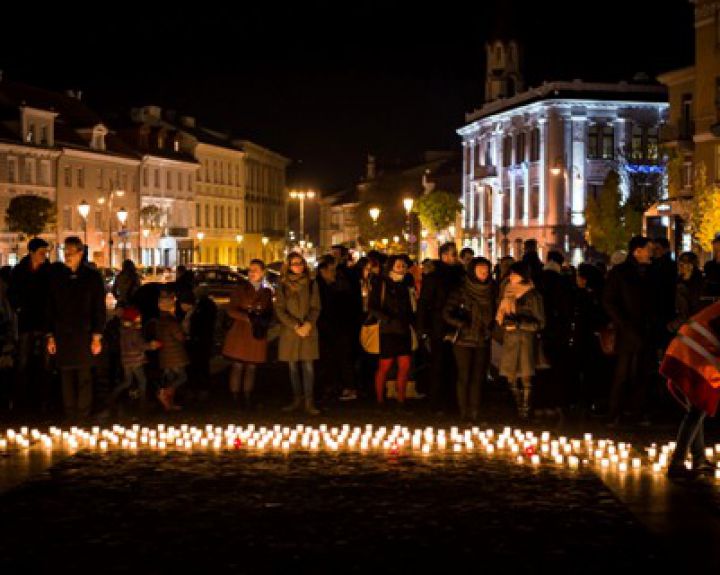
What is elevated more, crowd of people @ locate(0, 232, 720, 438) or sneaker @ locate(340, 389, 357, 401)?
crowd of people @ locate(0, 232, 720, 438)

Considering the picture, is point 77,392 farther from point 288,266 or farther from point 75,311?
point 288,266

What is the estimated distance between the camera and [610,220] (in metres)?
79.9

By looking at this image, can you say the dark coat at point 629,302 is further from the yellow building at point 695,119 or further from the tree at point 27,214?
the tree at point 27,214

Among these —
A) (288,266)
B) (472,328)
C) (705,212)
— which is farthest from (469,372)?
(705,212)

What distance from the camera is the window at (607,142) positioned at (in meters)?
91.4

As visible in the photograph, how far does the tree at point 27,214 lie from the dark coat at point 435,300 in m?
63.2

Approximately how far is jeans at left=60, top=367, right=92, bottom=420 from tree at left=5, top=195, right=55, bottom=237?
208 feet

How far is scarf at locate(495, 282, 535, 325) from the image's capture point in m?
16.4

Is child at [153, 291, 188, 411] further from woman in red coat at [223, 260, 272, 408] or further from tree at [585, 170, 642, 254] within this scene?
tree at [585, 170, 642, 254]

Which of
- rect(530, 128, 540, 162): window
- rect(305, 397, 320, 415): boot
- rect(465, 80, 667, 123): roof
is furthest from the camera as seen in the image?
rect(530, 128, 540, 162): window

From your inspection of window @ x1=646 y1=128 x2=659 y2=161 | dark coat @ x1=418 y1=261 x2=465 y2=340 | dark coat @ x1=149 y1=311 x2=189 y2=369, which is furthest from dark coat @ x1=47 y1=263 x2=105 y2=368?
window @ x1=646 y1=128 x2=659 y2=161

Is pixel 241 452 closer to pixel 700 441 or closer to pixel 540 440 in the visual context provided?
pixel 540 440

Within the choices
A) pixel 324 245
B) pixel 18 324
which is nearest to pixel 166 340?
pixel 18 324

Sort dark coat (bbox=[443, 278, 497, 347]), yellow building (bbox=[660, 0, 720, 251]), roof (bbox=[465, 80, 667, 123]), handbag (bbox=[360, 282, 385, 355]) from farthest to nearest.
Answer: roof (bbox=[465, 80, 667, 123]) < yellow building (bbox=[660, 0, 720, 251]) < handbag (bbox=[360, 282, 385, 355]) < dark coat (bbox=[443, 278, 497, 347])
